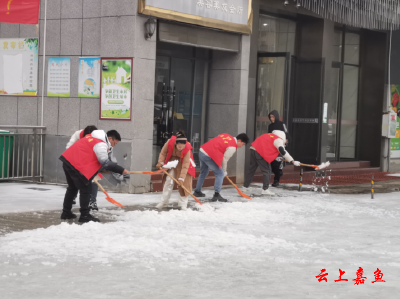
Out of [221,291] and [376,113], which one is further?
[376,113]

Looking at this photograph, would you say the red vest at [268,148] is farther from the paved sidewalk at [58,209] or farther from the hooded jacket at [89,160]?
the hooded jacket at [89,160]

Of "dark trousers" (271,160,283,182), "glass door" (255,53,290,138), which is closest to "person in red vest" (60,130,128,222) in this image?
"dark trousers" (271,160,283,182)

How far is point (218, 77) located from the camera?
15781 mm

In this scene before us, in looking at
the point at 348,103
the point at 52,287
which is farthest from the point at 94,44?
the point at 348,103

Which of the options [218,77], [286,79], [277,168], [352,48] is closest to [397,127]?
[352,48]

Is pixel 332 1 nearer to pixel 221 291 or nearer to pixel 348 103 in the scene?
pixel 348 103

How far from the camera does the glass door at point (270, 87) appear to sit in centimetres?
1731

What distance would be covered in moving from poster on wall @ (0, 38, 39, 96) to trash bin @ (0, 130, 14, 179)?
119 cm

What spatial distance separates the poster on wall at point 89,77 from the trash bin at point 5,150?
198 cm

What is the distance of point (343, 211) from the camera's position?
11523 mm

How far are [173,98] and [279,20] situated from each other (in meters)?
5.05

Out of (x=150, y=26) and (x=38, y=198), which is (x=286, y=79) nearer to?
(x=150, y=26)

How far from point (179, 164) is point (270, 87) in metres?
7.33

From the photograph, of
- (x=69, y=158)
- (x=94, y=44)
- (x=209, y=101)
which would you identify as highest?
(x=94, y=44)
